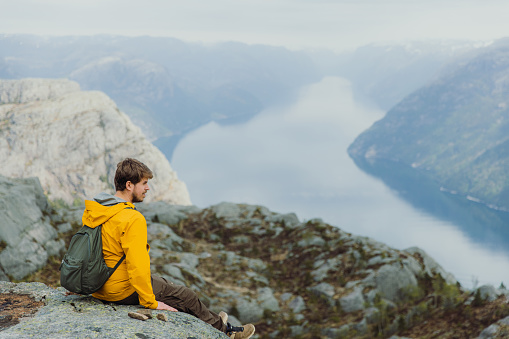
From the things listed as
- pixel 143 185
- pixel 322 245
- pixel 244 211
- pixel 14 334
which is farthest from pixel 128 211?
pixel 244 211

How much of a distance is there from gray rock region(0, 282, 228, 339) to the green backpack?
0.56 m

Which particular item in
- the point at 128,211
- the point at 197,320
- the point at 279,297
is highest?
the point at 128,211

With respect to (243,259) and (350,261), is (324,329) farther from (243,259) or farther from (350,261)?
(243,259)

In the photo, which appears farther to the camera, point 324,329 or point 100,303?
point 324,329

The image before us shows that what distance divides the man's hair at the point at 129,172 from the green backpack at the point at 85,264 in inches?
34.6

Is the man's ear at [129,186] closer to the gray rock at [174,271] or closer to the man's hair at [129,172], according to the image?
the man's hair at [129,172]

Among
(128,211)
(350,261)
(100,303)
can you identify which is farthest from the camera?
(350,261)

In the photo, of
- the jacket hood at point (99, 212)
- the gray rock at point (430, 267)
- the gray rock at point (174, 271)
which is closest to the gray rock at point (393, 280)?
the gray rock at point (430, 267)

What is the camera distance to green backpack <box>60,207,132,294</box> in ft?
20.1

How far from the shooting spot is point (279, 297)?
1916cm

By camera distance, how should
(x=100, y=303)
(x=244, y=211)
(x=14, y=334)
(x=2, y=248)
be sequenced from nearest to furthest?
1. (x=14, y=334)
2. (x=100, y=303)
3. (x=2, y=248)
4. (x=244, y=211)

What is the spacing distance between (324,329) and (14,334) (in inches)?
511

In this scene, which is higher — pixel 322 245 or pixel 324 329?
pixel 322 245

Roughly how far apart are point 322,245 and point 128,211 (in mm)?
18857
